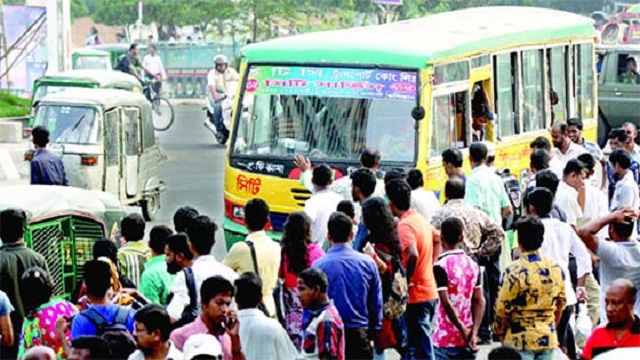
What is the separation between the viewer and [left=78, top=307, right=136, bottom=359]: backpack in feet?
22.0

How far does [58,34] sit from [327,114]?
1305cm

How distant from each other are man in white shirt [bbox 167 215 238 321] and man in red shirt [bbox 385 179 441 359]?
5.36ft

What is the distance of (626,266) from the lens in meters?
9.02

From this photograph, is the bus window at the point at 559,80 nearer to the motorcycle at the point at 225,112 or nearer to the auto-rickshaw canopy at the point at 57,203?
the auto-rickshaw canopy at the point at 57,203

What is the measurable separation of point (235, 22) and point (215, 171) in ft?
70.6

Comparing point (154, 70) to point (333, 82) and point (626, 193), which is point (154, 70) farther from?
point (626, 193)

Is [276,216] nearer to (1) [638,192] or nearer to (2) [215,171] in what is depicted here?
(1) [638,192]

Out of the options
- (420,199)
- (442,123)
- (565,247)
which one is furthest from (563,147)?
(565,247)

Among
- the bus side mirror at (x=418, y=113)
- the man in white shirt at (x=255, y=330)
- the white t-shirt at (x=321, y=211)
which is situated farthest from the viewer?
the bus side mirror at (x=418, y=113)

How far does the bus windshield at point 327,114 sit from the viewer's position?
13641 millimetres

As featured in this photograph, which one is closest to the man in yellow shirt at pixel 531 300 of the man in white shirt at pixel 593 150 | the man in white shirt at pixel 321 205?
the man in white shirt at pixel 321 205

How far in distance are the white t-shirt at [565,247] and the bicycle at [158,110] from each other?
19616mm

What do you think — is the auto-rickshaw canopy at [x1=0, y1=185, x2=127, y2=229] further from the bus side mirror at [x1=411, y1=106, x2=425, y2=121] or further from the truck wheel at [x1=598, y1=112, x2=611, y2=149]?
the truck wheel at [x1=598, y1=112, x2=611, y2=149]

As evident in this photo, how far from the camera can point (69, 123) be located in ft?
58.3
